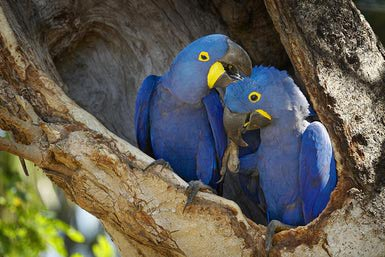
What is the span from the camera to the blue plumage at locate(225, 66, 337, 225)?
13.0 ft

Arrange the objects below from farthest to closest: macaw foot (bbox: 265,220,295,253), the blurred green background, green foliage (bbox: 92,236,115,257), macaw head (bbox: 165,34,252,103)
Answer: green foliage (bbox: 92,236,115,257) < the blurred green background < macaw head (bbox: 165,34,252,103) < macaw foot (bbox: 265,220,295,253)

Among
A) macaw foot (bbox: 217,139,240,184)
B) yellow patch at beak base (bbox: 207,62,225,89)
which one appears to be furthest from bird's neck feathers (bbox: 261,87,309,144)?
yellow patch at beak base (bbox: 207,62,225,89)

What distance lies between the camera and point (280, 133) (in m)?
4.09

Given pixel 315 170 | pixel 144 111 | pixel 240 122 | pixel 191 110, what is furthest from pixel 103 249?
pixel 315 170

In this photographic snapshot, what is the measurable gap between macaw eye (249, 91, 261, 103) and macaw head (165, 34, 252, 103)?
0.12m

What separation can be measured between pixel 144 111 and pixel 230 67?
1.95 feet

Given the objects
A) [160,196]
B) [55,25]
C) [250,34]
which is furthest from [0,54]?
[250,34]

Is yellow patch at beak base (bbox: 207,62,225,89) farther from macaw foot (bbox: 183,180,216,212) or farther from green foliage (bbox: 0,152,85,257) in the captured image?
green foliage (bbox: 0,152,85,257)

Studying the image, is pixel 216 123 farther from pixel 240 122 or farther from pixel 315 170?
pixel 315 170

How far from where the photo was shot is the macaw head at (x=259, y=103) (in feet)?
13.3

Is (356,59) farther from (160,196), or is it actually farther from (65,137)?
(65,137)

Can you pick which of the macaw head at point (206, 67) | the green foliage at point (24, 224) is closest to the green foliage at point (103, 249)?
the green foliage at point (24, 224)

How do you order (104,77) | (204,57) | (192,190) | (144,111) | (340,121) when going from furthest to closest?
(104,77), (144,111), (204,57), (192,190), (340,121)

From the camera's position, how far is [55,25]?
4.42 metres
